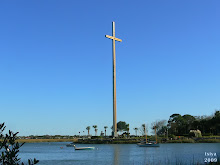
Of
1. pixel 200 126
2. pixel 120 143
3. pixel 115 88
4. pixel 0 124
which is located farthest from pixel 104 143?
pixel 0 124

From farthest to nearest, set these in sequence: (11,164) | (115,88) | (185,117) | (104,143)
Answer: (185,117), (104,143), (115,88), (11,164)

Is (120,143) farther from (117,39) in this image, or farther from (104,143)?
(117,39)

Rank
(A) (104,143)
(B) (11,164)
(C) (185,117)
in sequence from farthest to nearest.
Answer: (C) (185,117) → (A) (104,143) → (B) (11,164)

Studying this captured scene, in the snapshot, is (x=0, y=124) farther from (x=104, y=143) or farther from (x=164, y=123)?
(x=164, y=123)

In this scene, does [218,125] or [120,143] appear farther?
[218,125]

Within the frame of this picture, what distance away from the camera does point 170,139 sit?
363 feet

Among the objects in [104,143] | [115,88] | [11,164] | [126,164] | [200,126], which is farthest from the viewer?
[200,126]

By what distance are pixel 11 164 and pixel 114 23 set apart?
98548mm

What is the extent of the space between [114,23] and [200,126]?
5877 centimetres

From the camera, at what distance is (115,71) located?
3964 inches

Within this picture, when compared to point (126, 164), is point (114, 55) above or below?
above

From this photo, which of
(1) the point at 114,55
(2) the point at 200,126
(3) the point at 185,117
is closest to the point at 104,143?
(1) the point at 114,55

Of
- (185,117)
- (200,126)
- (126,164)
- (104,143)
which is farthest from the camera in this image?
(185,117)

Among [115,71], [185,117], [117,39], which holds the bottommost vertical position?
[185,117]
